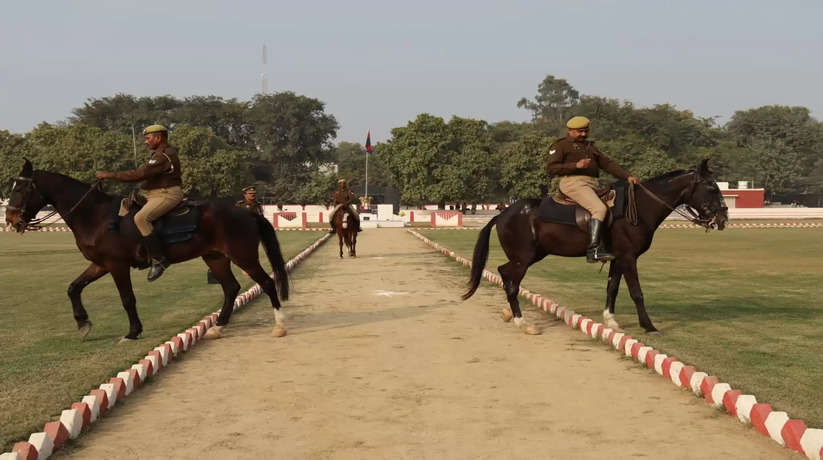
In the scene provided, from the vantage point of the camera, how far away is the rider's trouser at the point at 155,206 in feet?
32.4

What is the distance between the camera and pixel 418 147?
76250 mm

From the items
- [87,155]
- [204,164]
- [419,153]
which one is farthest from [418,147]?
[87,155]

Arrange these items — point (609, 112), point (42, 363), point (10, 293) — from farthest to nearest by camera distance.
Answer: point (609, 112), point (10, 293), point (42, 363)

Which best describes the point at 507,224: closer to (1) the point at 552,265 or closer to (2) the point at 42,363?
(2) the point at 42,363

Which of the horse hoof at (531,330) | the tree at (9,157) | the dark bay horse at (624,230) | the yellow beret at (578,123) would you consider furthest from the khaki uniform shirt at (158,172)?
the tree at (9,157)

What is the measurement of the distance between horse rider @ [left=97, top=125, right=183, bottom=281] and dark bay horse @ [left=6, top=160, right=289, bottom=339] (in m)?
0.19

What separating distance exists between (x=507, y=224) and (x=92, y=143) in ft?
250

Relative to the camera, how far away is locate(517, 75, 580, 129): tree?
491ft

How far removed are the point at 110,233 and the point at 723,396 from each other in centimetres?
783

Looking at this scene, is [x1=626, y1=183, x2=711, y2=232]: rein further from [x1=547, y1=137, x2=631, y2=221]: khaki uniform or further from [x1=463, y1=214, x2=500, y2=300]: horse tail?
[x1=463, y1=214, x2=500, y2=300]: horse tail

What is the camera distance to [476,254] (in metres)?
11.8

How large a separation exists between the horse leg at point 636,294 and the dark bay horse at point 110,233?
5079 mm

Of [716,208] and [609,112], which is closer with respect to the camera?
[716,208]

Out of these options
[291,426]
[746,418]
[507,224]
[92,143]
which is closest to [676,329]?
[507,224]
